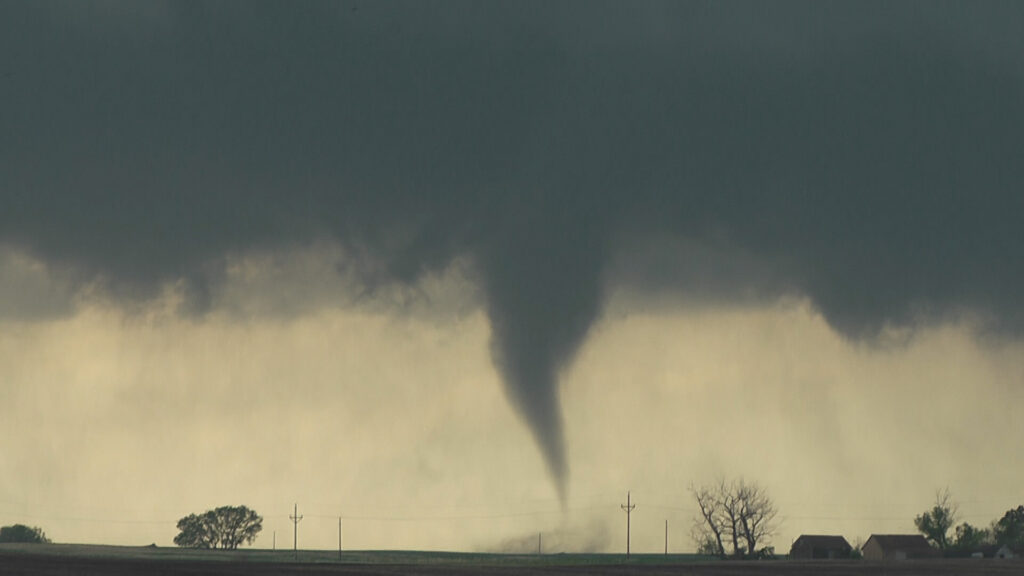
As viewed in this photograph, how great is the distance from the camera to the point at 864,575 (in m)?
104

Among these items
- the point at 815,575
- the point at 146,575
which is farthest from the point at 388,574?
the point at 815,575

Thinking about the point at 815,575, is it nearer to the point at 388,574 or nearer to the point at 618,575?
the point at 618,575

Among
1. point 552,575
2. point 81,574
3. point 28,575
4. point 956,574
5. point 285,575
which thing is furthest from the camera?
point 956,574

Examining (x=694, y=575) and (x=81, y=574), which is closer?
(x=81, y=574)

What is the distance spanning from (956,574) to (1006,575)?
4516mm

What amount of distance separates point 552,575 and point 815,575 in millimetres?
25994

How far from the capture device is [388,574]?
295 feet

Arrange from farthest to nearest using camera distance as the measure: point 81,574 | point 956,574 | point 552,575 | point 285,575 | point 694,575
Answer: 1. point 956,574
2. point 694,575
3. point 552,575
4. point 285,575
5. point 81,574

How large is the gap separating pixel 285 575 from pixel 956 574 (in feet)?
198

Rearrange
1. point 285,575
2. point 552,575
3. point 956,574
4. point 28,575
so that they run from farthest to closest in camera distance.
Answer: point 956,574 → point 552,575 → point 285,575 → point 28,575

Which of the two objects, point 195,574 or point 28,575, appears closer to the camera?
point 28,575

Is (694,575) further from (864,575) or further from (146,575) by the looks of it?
(146,575)

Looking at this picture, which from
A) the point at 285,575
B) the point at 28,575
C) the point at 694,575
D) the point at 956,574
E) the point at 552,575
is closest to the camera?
the point at 28,575

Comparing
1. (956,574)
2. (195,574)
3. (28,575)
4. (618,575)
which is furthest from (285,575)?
(956,574)
